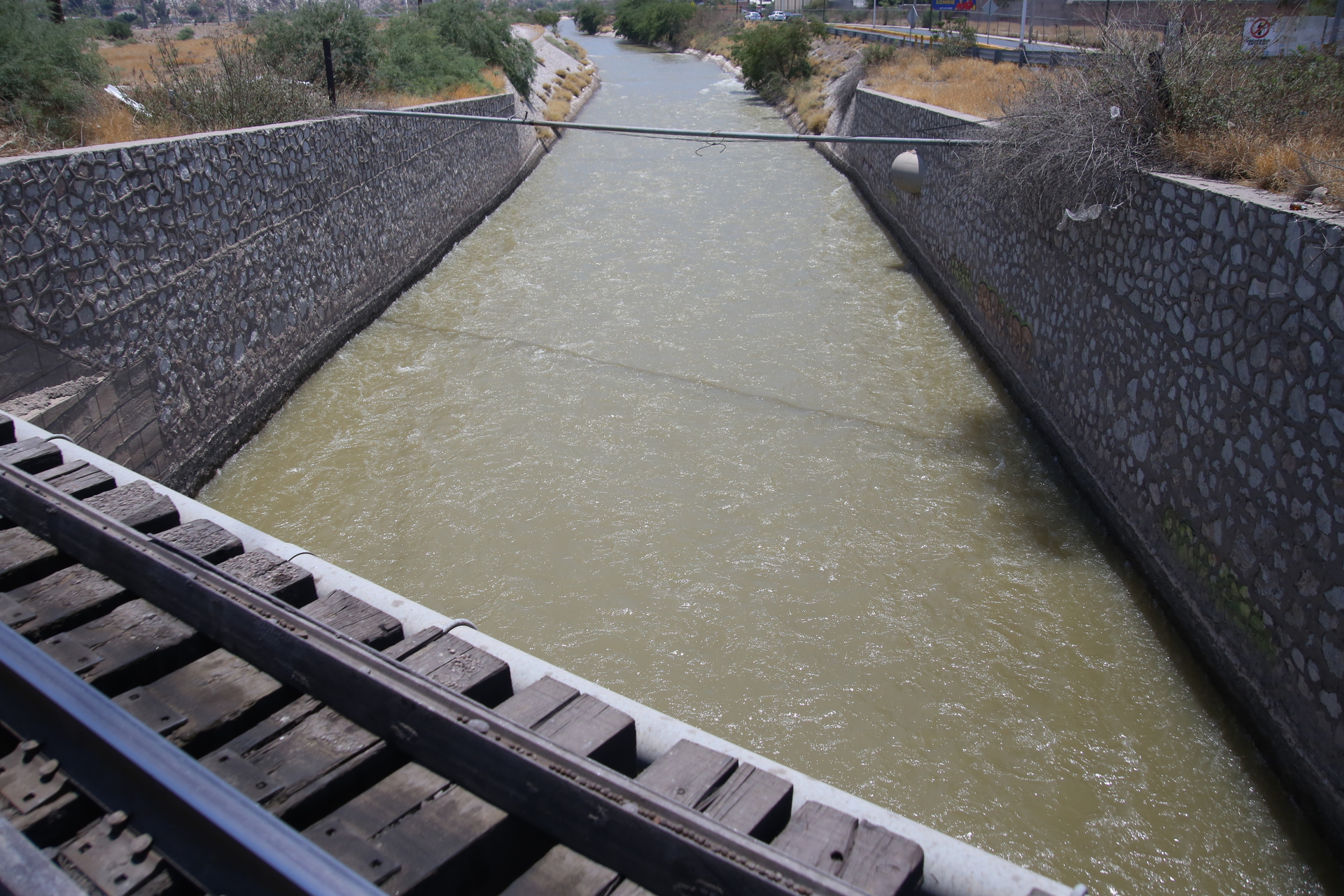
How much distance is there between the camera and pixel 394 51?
17203 millimetres

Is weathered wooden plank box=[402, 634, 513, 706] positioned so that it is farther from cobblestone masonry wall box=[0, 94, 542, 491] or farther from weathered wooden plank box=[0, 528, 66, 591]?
cobblestone masonry wall box=[0, 94, 542, 491]

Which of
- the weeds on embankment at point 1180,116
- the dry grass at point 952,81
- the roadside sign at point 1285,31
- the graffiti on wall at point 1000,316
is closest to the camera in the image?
the weeds on embankment at point 1180,116

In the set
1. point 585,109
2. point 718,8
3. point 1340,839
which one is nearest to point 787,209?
point 1340,839

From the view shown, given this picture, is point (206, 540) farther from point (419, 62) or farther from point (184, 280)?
point (419, 62)

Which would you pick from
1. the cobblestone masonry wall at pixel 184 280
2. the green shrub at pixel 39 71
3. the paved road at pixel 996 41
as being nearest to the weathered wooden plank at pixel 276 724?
the cobblestone masonry wall at pixel 184 280

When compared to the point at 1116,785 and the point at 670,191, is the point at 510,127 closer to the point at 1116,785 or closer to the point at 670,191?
the point at 670,191

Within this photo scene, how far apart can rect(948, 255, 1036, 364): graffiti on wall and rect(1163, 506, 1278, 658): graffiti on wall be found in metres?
2.99

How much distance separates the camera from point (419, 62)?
57.7 ft

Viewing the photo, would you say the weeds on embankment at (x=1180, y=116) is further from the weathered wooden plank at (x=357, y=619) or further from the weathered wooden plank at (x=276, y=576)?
the weathered wooden plank at (x=276, y=576)

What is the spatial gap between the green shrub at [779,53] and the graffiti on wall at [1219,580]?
2825 cm

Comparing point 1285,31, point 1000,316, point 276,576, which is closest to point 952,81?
point 1285,31

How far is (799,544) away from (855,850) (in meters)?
4.19

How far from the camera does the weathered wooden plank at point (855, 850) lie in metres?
1.90

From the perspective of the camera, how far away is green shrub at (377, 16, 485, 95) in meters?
15.9
